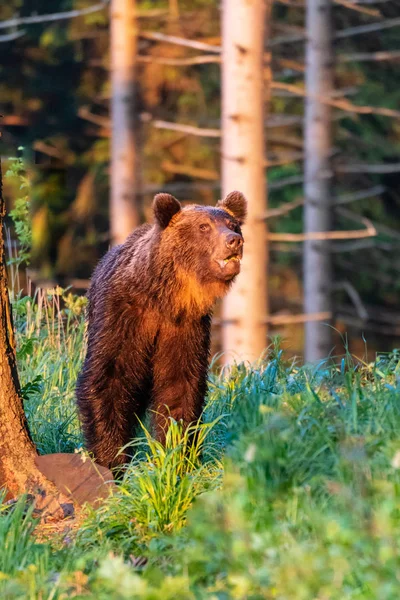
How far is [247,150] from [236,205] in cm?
491

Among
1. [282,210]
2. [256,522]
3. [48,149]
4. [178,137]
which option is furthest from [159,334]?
[48,149]

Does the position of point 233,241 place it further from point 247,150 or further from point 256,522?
point 247,150

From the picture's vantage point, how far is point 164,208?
602 cm

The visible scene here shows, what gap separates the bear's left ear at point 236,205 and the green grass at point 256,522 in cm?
145

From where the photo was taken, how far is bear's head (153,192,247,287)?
5.83 m

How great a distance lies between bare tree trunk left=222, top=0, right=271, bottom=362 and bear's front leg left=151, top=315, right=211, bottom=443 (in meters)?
4.88

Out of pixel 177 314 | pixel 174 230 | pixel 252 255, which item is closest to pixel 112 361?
pixel 177 314

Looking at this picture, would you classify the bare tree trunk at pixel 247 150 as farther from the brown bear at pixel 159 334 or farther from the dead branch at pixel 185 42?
the brown bear at pixel 159 334

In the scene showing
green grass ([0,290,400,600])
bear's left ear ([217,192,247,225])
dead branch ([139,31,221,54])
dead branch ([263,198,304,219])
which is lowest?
green grass ([0,290,400,600])

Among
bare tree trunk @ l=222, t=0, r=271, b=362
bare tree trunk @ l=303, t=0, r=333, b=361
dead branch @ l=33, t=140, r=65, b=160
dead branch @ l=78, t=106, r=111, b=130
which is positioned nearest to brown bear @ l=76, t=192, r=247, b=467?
bare tree trunk @ l=222, t=0, r=271, b=362

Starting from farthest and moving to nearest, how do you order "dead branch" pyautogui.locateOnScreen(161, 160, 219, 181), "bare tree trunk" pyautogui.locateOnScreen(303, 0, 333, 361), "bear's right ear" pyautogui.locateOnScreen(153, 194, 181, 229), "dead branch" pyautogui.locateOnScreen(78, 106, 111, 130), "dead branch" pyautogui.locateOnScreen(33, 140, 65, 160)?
1. "dead branch" pyautogui.locateOnScreen(33, 140, 65, 160)
2. "dead branch" pyautogui.locateOnScreen(161, 160, 219, 181)
3. "dead branch" pyautogui.locateOnScreen(78, 106, 111, 130)
4. "bare tree trunk" pyautogui.locateOnScreen(303, 0, 333, 361)
5. "bear's right ear" pyautogui.locateOnScreen(153, 194, 181, 229)

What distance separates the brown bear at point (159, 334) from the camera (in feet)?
19.2

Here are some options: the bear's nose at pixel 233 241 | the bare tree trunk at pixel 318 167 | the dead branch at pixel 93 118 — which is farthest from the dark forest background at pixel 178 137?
the bear's nose at pixel 233 241

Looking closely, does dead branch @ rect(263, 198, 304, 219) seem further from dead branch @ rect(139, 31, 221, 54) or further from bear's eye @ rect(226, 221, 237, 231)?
bear's eye @ rect(226, 221, 237, 231)
